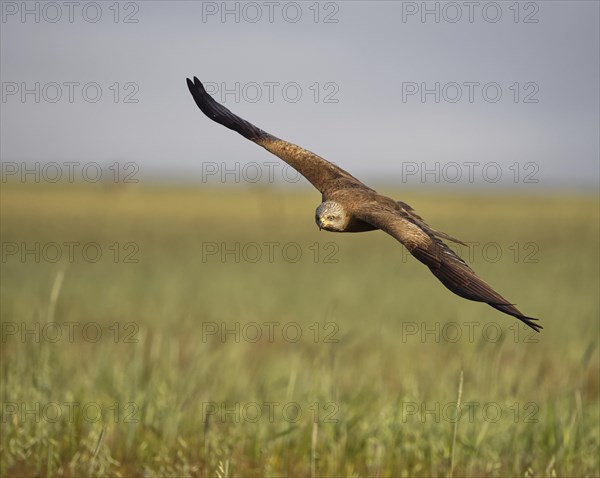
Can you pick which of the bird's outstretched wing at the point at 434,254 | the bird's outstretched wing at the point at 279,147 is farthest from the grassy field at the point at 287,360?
the bird's outstretched wing at the point at 279,147

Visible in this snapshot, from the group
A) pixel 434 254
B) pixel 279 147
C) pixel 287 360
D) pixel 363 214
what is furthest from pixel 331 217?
pixel 287 360

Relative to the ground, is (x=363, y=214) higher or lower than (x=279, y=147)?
lower

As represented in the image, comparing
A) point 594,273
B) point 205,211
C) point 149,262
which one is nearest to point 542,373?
point 594,273

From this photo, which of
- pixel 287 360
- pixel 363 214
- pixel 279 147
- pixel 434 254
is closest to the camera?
pixel 434 254

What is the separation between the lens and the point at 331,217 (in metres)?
3.87

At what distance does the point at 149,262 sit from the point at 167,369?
72.8ft

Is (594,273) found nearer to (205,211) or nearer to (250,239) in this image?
(250,239)

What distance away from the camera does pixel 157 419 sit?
17.6 ft

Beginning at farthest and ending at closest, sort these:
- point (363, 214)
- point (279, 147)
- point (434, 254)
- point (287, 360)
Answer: point (287, 360), point (279, 147), point (363, 214), point (434, 254)

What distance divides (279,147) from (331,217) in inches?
58.7

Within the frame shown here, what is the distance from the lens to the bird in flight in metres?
3.10

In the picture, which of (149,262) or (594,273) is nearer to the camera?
(594,273)

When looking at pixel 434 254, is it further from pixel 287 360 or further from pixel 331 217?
pixel 287 360

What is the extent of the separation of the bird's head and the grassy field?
864mm
